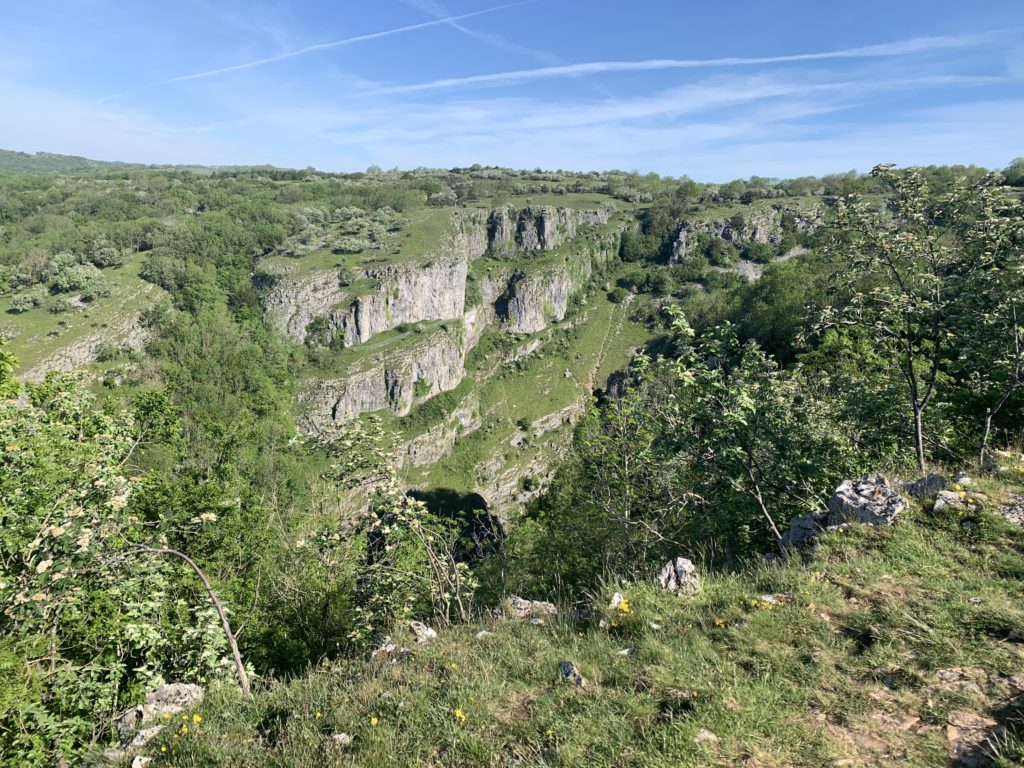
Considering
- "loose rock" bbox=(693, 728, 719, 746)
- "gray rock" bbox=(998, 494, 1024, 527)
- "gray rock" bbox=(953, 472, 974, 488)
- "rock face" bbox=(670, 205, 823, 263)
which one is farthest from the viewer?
"rock face" bbox=(670, 205, 823, 263)

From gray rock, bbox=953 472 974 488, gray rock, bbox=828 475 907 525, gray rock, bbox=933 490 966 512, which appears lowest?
gray rock, bbox=828 475 907 525

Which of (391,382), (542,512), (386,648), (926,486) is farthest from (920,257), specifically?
(391,382)

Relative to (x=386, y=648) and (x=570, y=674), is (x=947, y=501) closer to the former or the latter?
(x=570, y=674)

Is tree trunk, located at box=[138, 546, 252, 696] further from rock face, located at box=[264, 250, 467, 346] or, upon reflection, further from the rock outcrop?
rock face, located at box=[264, 250, 467, 346]

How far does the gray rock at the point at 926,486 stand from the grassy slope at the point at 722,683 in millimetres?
610

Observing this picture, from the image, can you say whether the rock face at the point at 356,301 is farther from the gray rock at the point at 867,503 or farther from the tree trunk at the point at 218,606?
the gray rock at the point at 867,503

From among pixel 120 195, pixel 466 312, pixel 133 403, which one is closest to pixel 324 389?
pixel 466 312

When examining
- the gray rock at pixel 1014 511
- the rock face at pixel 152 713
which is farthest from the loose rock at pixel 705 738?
the rock face at pixel 152 713

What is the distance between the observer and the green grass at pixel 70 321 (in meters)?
73.2

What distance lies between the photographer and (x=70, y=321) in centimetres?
7956

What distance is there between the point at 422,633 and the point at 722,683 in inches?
176

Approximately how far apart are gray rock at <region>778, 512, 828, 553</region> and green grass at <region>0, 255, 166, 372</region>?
3806 inches

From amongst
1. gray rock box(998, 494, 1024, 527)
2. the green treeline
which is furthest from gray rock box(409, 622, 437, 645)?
gray rock box(998, 494, 1024, 527)

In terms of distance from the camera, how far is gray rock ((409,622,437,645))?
6.40m
